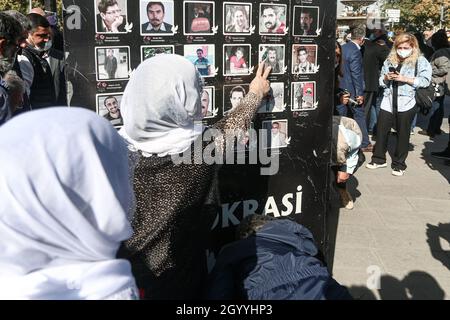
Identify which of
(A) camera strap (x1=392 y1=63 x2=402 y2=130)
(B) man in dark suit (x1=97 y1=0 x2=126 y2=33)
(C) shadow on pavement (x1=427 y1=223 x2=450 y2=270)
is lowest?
(C) shadow on pavement (x1=427 y1=223 x2=450 y2=270)

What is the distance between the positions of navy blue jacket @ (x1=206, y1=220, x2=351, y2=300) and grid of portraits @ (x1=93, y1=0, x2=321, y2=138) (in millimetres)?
901

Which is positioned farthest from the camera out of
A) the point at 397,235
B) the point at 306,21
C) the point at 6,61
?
the point at 397,235

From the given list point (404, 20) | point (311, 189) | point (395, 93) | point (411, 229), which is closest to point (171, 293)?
point (311, 189)

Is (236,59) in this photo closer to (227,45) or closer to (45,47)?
(227,45)

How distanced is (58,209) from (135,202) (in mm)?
815

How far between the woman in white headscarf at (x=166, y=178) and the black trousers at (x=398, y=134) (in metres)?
4.87

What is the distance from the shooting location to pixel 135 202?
188cm

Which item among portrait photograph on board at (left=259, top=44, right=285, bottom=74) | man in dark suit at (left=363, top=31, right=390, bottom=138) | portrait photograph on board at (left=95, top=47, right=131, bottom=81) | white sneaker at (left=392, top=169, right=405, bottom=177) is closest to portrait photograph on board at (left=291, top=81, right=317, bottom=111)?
portrait photograph on board at (left=259, top=44, right=285, bottom=74)

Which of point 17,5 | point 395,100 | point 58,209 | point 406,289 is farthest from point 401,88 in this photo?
point 17,5

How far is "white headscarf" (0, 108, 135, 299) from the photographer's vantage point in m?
1.04

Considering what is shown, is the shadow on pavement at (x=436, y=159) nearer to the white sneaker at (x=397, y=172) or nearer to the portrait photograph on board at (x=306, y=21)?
the white sneaker at (x=397, y=172)

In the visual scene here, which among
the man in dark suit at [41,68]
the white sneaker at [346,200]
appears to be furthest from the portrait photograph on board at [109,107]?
the white sneaker at [346,200]

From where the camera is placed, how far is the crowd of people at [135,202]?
106 cm

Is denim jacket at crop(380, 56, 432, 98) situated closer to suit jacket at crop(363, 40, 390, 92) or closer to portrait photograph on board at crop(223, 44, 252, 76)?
suit jacket at crop(363, 40, 390, 92)
